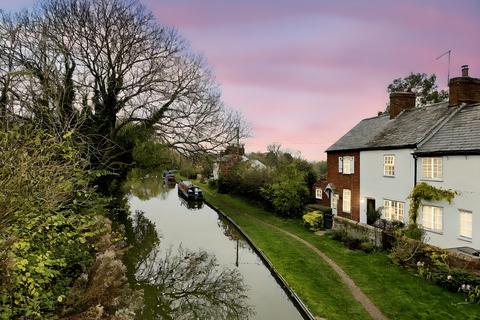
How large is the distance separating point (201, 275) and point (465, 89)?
1851 cm

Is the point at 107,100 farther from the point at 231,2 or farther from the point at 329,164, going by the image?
the point at 329,164

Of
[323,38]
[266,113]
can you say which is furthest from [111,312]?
[266,113]

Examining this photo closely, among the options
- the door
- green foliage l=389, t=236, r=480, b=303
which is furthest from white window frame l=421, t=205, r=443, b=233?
the door

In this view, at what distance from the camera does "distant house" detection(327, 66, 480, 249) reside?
17.2 m

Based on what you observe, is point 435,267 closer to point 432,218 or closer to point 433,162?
point 432,218

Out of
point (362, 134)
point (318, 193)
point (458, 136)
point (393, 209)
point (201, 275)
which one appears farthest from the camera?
point (318, 193)

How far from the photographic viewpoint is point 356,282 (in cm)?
1459

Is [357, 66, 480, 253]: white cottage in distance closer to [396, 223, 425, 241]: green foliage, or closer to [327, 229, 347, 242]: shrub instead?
[396, 223, 425, 241]: green foliage

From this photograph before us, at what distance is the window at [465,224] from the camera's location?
661 inches

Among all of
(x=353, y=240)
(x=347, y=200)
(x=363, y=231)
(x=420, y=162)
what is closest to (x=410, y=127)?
(x=420, y=162)

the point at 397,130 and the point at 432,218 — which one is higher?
the point at 397,130

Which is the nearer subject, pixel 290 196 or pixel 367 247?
pixel 367 247

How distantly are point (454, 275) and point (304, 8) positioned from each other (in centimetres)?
1414

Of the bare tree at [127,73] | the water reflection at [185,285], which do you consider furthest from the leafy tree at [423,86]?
the water reflection at [185,285]
